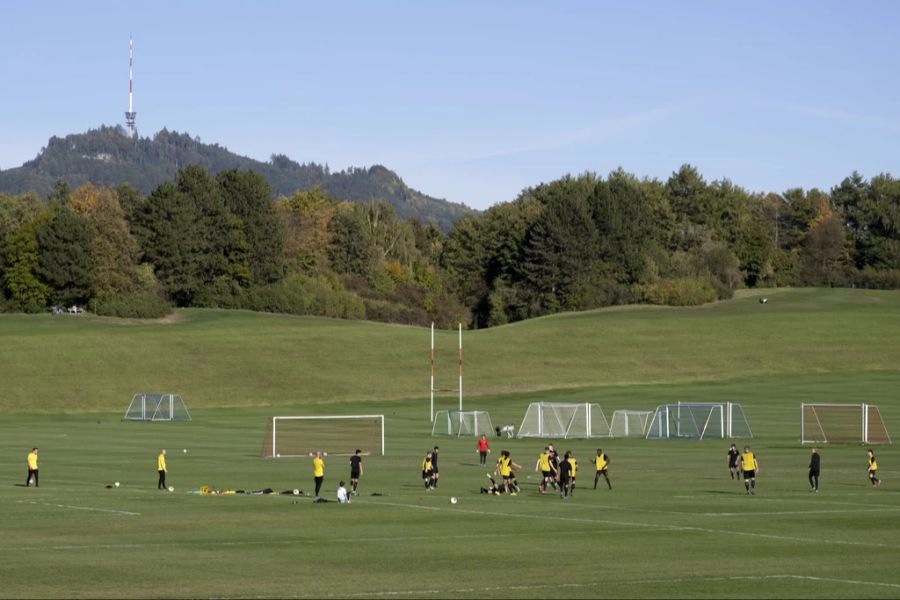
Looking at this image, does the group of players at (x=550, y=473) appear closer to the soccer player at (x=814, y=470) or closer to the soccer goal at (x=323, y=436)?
the soccer player at (x=814, y=470)

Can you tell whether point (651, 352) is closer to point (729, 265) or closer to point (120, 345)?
point (120, 345)

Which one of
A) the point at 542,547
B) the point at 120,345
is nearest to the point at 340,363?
the point at 120,345

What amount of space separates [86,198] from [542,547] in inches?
6704

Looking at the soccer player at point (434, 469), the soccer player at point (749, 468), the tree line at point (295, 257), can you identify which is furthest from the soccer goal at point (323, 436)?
the tree line at point (295, 257)

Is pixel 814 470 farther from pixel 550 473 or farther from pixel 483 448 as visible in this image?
pixel 483 448

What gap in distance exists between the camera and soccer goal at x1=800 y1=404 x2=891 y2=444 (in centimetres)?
7738

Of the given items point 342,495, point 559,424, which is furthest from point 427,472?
point 559,424

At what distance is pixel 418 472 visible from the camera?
59.8 metres

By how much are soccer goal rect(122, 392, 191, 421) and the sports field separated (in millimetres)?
1771

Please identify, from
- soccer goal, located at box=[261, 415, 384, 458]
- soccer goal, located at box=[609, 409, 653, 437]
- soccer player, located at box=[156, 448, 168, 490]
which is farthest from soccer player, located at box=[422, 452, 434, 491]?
soccer goal, located at box=[609, 409, 653, 437]

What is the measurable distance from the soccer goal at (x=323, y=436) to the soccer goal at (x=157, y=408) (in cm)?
1450

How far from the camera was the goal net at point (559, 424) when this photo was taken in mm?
84312

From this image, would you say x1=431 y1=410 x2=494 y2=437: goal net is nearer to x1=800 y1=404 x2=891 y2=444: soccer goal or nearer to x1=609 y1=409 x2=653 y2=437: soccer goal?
x1=609 y1=409 x2=653 y2=437: soccer goal

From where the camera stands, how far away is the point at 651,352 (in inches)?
5054
